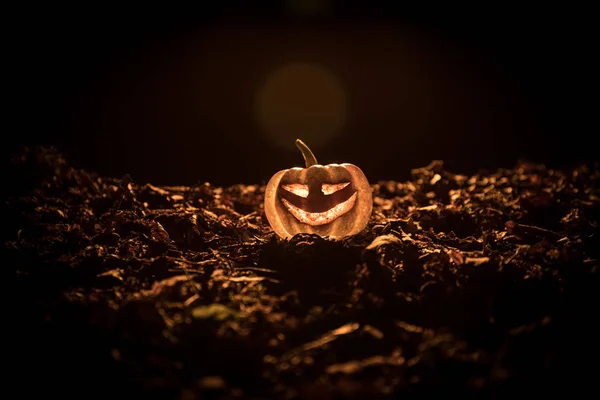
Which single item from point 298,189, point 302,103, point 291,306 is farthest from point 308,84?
point 291,306

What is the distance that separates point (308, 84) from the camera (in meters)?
11.4

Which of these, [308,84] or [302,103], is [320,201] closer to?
[302,103]

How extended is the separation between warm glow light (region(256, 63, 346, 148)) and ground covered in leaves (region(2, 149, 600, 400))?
6309mm

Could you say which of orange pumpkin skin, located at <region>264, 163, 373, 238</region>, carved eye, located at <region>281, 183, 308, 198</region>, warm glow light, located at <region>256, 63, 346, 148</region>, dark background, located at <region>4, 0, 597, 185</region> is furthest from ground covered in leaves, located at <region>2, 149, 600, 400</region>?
warm glow light, located at <region>256, 63, 346, 148</region>

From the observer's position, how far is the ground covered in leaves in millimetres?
1931

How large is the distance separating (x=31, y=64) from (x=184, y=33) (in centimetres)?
315

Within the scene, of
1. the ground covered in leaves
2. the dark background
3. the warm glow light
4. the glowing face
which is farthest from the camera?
the warm glow light

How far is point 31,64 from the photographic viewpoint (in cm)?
908

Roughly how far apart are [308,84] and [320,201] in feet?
28.5

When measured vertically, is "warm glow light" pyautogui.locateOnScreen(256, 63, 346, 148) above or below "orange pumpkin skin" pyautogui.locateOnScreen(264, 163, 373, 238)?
above

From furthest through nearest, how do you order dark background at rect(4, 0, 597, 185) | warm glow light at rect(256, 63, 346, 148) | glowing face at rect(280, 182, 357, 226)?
1. warm glow light at rect(256, 63, 346, 148)
2. dark background at rect(4, 0, 597, 185)
3. glowing face at rect(280, 182, 357, 226)

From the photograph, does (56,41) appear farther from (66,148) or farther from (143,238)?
(143,238)

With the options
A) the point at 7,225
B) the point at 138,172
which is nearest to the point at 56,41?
the point at 138,172

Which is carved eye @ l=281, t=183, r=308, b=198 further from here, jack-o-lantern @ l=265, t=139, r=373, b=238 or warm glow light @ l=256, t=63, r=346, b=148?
warm glow light @ l=256, t=63, r=346, b=148
